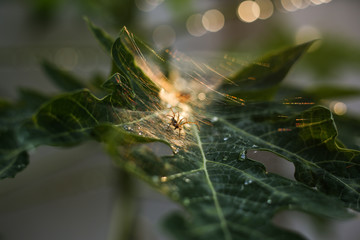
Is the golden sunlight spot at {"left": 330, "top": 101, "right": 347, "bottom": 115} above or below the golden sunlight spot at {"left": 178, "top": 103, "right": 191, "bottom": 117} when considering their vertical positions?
above

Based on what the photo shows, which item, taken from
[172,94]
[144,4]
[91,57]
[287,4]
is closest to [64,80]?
[172,94]

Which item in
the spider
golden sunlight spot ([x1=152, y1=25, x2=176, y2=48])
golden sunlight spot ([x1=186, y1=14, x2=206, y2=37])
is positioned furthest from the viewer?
golden sunlight spot ([x1=152, y1=25, x2=176, y2=48])

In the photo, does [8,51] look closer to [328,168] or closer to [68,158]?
[68,158]

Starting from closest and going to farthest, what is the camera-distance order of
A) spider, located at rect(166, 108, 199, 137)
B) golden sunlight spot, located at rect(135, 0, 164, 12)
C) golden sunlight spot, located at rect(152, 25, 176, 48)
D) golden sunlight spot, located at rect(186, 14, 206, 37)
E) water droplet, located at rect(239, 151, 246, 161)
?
water droplet, located at rect(239, 151, 246, 161)
spider, located at rect(166, 108, 199, 137)
golden sunlight spot, located at rect(135, 0, 164, 12)
golden sunlight spot, located at rect(186, 14, 206, 37)
golden sunlight spot, located at rect(152, 25, 176, 48)

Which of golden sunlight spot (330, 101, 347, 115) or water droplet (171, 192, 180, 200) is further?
golden sunlight spot (330, 101, 347, 115)

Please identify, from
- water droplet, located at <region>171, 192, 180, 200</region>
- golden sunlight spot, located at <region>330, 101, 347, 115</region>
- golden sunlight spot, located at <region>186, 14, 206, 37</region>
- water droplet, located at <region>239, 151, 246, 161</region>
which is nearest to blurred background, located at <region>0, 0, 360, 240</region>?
golden sunlight spot, located at <region>186, 14, 206, 37</region>

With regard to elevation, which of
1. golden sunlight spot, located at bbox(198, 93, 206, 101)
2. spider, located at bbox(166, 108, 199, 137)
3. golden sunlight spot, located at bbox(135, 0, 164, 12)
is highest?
golden sunlight spot, located at bbox(135, 0, 164, 12)

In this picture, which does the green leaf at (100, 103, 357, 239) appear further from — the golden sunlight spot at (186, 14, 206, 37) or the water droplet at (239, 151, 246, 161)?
the golden sunlight spot at (186, 14, 206, 37)
